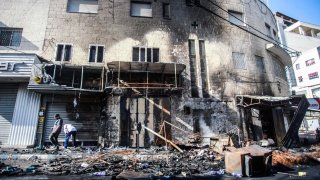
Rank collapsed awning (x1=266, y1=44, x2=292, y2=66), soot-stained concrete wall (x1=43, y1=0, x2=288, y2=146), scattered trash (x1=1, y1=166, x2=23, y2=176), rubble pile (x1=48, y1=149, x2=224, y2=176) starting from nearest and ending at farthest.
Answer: scattered trash (x1=1, y1=166, x2=23, y2=176) → rubble pile (x1=48, y1=149, x2=224, y2=176) → soot-stained concrete wall (x1=43, y1=0, x2=288, y2=146) → collapsed awning (x1=266, y1=44, x2=292, y2=66)

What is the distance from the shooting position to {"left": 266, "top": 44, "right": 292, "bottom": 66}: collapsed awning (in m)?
19.2

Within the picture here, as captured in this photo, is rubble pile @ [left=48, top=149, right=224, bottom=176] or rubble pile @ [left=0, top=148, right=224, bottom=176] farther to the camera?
rubble pile @ [left=48, top=149, right=224, bottom=176]

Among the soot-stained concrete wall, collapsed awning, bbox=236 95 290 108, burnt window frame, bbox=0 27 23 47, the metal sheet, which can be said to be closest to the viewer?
the metal sheet

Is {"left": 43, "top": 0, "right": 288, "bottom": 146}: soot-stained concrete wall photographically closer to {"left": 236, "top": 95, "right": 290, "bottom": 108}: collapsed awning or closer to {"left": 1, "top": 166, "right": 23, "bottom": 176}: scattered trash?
{"left": 236, "top": 95, "right": 290, "bottom": 108}: collapsed awning

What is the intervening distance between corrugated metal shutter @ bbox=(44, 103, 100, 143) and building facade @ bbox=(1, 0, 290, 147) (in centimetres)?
6

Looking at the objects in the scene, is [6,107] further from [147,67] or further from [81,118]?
[147,67]

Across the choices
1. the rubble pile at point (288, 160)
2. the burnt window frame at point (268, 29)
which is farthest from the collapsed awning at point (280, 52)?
the rubble pile at point (288, 160)

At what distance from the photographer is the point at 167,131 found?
14812mm

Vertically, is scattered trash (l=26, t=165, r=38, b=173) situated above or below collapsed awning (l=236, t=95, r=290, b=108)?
below

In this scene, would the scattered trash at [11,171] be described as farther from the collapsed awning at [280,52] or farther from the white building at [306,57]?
the white building at [306,57]

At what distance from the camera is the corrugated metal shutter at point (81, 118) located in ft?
46.9

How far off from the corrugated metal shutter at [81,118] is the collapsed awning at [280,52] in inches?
603

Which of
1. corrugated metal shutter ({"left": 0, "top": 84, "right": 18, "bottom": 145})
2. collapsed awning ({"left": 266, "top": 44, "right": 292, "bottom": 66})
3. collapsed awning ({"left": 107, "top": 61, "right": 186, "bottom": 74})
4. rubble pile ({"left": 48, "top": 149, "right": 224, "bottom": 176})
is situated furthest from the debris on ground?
collapsed awning ({"left": 266, "top": 44, "right": 292, "bottom": 66})

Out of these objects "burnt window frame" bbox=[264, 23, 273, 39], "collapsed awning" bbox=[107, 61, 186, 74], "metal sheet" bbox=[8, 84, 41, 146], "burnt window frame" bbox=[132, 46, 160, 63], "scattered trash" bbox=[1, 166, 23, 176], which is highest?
"burnt window frame" bbox=[264, 23, 273, 39]
